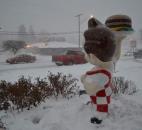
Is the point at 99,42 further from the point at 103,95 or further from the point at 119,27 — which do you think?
the point at 103,95

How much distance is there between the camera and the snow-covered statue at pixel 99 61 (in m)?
4.14

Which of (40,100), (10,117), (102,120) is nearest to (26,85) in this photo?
(40,100)

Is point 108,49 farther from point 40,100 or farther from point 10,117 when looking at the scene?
point 10,117

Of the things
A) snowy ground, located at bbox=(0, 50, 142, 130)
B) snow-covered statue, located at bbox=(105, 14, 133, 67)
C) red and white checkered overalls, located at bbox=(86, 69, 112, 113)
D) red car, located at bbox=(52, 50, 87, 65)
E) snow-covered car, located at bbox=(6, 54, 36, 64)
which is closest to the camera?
Result: red and white checkered overalls, located at bbox=(86, 69, 112, 113)

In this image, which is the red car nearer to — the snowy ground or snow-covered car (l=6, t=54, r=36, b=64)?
snow-covered car (l=6, t=54, r=36, b=64)

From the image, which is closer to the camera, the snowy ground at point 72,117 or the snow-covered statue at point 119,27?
the snowy ground at point 72,117

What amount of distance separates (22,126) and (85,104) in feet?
5.52

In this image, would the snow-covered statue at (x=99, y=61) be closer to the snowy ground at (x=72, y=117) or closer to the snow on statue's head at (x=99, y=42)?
the snow on statue's head at (x=99, y=42)

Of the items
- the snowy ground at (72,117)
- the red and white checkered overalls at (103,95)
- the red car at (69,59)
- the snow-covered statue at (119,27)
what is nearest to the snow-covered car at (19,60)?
the red car at (69,59)

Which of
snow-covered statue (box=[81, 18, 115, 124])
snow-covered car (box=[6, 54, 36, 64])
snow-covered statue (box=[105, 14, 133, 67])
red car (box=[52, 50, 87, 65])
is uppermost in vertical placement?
snow-covered statue (box=[105, 14, 133, 67])

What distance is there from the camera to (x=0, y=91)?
554 cm

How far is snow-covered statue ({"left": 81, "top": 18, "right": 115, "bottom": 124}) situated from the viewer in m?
4.14

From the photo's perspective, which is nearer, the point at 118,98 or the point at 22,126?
the point at 22,126

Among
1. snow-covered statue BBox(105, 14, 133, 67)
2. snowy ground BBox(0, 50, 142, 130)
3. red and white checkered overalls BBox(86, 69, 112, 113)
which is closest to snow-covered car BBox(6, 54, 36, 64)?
snowy ground BBox(0, 50, 142, 130)
